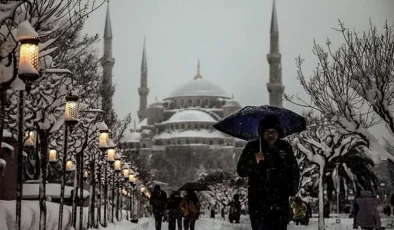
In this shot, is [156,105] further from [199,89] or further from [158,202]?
[158,202]

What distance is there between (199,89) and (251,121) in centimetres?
7171

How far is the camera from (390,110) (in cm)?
874

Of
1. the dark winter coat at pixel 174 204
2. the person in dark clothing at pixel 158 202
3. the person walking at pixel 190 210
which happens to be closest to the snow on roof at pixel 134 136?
the dark winter coat at pixel 174 204

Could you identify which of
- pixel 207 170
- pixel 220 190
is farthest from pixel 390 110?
pixel 207 170

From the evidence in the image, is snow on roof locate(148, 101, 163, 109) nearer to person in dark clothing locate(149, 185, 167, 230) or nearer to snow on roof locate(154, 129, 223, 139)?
snow on roof locate(154, 129, 223, 139)

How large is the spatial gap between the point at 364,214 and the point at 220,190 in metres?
27.4

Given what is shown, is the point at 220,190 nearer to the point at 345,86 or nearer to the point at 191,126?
the point at 345,86

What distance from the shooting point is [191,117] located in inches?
2795

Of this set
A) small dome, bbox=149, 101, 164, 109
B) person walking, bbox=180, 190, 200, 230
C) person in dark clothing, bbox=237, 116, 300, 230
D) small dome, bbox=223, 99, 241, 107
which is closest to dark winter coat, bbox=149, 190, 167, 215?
person walking, bbox=180, 190, 200, 230

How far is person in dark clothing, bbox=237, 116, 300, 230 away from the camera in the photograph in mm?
3939

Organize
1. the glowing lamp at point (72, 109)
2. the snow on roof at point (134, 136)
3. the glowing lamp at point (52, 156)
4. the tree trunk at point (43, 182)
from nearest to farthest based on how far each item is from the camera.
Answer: the tree trunk at point (43, 182) → the glowing lamp at point (72, 109) → the glowing lamp at point (52, 156) → the snow on roof at point (134, 136)

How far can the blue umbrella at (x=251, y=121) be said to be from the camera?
511 centimetres

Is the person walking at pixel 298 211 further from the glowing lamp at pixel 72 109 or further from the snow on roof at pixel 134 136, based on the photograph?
the snow on roof at pixel 134 136

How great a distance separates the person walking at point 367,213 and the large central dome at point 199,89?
67.8 meters
